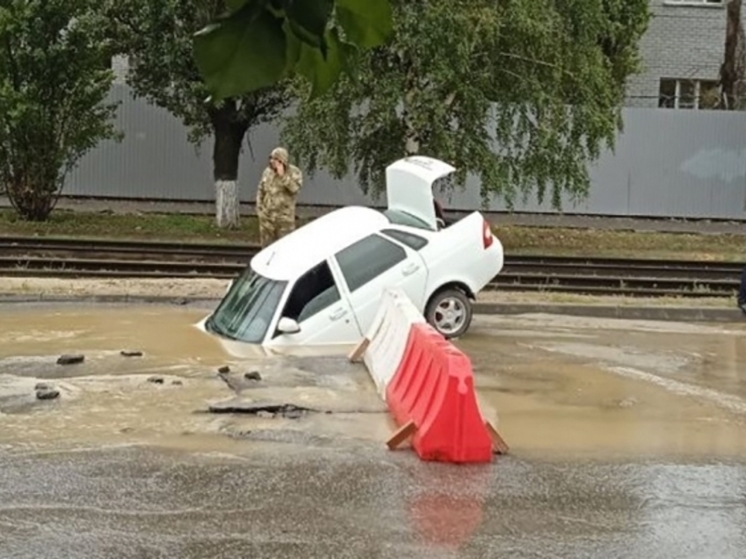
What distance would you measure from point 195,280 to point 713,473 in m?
10.4

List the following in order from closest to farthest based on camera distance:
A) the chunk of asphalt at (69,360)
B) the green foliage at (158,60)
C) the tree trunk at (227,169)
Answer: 1. the chunk of asphalt at (69,360)
2. the green foliage at (158,60)
3. the tree trunk at (227,169)

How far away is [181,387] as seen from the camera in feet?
31.6

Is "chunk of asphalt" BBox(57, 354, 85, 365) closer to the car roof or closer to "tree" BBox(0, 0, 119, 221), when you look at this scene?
the car roof

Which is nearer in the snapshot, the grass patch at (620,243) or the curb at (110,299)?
the curb at (110,299)

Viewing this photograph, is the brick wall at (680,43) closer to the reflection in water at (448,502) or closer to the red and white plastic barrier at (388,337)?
the red and white plastic barrier at (388,337)

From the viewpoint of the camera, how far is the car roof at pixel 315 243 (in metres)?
12.1

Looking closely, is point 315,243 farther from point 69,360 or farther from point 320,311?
point 69,360

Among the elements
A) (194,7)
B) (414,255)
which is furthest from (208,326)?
(194,7)

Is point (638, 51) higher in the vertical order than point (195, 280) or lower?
higher

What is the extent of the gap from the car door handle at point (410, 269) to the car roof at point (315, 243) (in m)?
0.48

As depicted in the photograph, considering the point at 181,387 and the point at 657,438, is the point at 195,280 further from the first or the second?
the point at 657,438

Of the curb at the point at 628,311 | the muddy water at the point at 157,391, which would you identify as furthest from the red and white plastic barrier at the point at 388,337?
the curb at the point at 628,311

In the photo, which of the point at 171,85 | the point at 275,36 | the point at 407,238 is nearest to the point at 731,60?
the point at 171,85

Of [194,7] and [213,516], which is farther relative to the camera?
[213,516]
